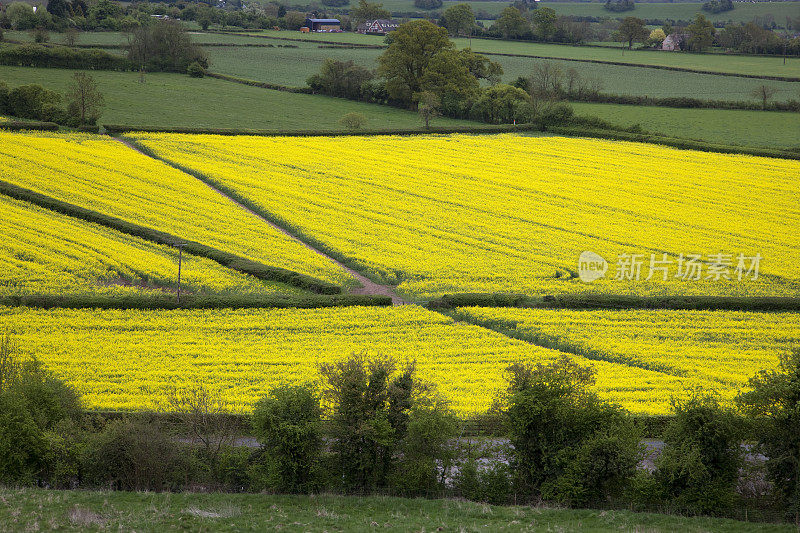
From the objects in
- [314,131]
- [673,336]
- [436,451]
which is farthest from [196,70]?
[436,451]

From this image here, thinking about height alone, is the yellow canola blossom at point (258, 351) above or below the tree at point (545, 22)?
below

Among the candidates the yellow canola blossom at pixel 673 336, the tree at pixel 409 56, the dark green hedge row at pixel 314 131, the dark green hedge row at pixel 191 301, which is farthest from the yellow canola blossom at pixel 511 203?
the tree at pixel 409 56

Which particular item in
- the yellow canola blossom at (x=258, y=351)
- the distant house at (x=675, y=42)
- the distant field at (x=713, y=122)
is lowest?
the yellow canola blossom at (x=258, y=351)

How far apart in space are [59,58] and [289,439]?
95532 mm

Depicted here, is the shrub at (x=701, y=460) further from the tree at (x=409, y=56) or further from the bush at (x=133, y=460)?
the tree at (x=409, y=56)

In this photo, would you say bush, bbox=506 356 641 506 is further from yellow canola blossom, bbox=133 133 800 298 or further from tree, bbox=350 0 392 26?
tree, bbox=350 0 392 26

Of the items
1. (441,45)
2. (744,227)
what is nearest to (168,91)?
(441,45)

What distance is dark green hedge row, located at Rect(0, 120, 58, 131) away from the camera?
74.5m

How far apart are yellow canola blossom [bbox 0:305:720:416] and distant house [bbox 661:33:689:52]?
5565 inches

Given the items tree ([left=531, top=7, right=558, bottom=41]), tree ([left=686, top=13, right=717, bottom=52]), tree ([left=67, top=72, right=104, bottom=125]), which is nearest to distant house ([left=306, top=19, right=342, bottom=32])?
tree ([left=531, top=7, right=558, bottom=41])

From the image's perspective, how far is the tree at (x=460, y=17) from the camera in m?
167

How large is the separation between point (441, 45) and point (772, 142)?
1576 inches

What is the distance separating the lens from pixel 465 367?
111 feet

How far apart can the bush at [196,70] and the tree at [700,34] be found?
3648 inches
